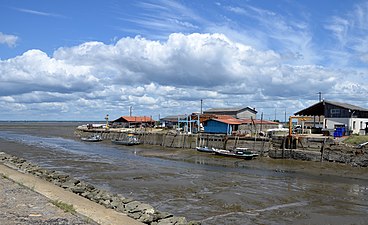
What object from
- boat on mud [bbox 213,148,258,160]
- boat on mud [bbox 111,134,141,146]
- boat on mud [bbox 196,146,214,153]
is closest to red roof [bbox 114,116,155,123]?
boat on mud [bbox 111,134,141,146]

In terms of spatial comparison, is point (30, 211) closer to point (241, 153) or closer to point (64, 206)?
point (64, 206)

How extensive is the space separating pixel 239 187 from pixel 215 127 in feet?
107

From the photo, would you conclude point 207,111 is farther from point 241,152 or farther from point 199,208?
point 199,208

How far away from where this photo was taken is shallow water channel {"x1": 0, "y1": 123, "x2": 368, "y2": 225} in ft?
62.1

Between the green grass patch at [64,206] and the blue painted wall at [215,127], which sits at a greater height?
the blue painted wall at [215,127]

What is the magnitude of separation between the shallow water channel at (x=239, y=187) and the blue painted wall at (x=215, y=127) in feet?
49.3

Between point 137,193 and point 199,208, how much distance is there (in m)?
5.42

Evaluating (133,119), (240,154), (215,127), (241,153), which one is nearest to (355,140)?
(241,153)

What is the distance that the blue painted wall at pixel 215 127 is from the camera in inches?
2267

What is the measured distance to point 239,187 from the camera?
26.2m

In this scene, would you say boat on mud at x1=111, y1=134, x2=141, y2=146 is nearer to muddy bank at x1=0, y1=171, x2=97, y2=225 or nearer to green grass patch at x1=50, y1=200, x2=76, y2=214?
muddy bank at x1=0, y1=171, x2=97, y2=225

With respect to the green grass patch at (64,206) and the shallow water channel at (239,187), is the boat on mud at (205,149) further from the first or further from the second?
the green grass patch at (64,206)

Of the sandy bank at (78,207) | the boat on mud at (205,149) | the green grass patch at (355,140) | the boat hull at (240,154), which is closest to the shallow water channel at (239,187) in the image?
the boat hull at (240,154)

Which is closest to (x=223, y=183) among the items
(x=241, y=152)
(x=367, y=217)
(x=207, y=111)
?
(x=367, y=217)
